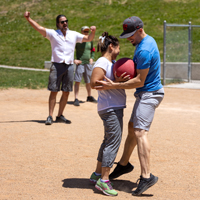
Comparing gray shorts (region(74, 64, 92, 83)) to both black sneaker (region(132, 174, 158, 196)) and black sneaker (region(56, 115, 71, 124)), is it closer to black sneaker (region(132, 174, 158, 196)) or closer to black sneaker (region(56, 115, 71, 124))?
black sneaker (region(56, 115, 71, 124))

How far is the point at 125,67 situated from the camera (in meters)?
3.95

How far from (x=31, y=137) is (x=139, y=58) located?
3277 millimetres

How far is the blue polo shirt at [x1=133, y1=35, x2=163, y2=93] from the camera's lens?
392 centimetres

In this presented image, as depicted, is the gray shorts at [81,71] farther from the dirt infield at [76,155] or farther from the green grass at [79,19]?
the green grass at [79,19]

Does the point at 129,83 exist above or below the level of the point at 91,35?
below

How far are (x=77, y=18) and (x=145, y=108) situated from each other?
25.5 m

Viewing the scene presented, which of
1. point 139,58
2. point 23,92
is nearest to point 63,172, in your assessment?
point 139,58

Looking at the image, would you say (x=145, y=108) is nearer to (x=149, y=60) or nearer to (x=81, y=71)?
(x=149, y=60)

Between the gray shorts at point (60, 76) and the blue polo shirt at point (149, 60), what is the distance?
3590 mm

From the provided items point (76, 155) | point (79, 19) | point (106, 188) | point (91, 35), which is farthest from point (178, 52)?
point (79, 19)

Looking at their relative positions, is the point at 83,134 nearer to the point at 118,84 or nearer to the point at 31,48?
the point at 118,84

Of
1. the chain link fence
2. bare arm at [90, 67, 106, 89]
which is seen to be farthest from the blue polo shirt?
the chain link fence

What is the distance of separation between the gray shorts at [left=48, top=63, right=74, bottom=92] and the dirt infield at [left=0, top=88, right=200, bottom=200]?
78 centimetres

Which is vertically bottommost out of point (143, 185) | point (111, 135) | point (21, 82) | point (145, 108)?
point (143, 185)
